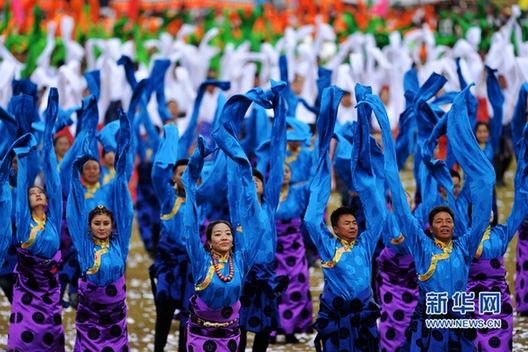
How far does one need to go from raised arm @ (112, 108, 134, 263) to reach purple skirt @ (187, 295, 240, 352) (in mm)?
685

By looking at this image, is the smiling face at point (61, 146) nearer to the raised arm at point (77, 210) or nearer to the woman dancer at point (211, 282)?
the raised arm at point (77, 210)

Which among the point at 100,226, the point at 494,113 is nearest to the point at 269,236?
the point at 100,226

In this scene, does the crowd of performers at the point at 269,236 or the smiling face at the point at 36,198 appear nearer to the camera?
the crowd of performers at the point at 269,236

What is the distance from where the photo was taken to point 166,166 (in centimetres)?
625

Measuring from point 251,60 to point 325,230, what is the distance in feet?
25.7

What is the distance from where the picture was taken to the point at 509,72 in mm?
11516

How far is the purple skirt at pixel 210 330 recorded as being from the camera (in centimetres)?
519

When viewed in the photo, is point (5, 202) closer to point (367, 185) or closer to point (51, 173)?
point (51, 173)

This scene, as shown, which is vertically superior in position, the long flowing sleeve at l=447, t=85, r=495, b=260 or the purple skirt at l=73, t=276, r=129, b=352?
the long flowing sleeve at l=447, t=85, r=495, b=260

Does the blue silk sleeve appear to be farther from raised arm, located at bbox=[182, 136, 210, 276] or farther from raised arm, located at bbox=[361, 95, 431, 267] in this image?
raised arm, located at bbox=[182, 136, 210, 276]

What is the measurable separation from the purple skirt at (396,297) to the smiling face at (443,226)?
0.61 meters

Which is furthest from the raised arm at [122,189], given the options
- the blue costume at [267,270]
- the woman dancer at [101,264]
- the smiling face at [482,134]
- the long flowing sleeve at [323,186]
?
the smiling face at [482,134]

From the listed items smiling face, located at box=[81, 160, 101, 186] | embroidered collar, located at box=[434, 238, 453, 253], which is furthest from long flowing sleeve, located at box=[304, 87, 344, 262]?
smiling face, located at box=[81, 160, 101, 186]

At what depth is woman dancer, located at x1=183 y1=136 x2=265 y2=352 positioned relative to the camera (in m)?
5.18
